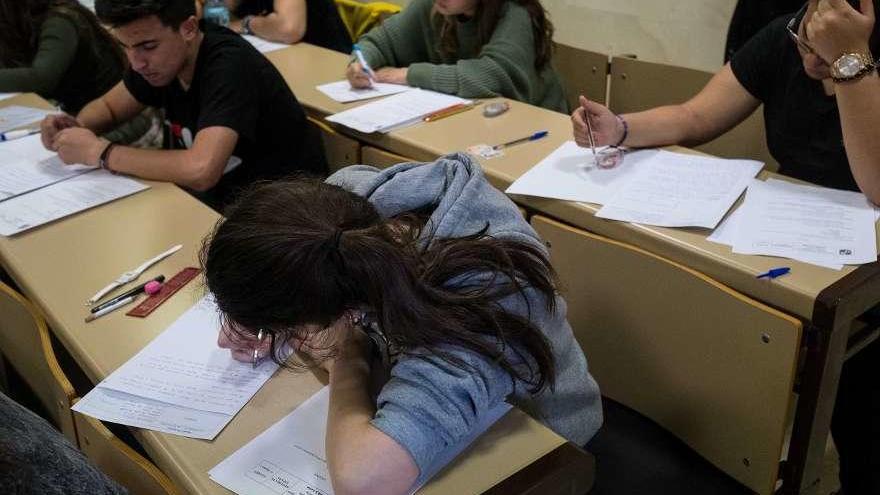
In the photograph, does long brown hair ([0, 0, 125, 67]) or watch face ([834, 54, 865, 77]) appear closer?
watch face ([834, 54, 865, 77])

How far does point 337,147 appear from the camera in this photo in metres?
2.16

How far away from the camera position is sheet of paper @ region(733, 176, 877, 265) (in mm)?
1281

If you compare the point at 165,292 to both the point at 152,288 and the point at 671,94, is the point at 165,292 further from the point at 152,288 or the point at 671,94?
the point at 671,94

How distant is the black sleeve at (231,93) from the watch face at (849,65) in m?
1.26

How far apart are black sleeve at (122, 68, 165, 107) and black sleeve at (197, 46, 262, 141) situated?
338 millimetres

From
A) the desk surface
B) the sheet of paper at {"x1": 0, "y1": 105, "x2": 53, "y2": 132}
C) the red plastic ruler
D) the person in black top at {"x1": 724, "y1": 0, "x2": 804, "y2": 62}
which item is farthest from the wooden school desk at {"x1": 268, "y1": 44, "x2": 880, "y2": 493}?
the sheet of paper at {"x1": 0, "y1": 105, "x2": 53, "y2": 132}

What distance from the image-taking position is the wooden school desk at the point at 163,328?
0.92m

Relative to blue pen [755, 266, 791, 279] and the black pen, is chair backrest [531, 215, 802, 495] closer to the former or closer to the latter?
blue pen [755, 266, 791, 279]

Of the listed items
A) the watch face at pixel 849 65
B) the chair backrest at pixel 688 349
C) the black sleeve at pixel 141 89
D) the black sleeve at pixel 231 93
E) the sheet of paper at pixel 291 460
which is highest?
the watch face at pixel 849 65

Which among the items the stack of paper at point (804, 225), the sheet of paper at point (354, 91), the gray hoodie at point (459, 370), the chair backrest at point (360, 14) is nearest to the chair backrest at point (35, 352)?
the gray hoodie at point (459, 370)

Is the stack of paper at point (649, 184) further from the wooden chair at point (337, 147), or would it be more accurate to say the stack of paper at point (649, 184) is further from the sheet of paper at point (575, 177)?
the wooden chair at point (337, 147)

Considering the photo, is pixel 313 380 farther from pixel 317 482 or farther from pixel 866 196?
pixel 866 196

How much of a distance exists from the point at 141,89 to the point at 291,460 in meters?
1.56

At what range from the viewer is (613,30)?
3.34m
